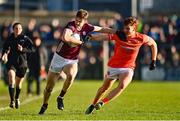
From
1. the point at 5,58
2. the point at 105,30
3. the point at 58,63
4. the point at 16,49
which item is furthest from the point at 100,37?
the point at 16,49

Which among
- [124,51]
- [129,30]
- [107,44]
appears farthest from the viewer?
[107,44]

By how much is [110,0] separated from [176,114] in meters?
61.9

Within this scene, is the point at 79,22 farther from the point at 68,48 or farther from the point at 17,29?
the point at 17,29

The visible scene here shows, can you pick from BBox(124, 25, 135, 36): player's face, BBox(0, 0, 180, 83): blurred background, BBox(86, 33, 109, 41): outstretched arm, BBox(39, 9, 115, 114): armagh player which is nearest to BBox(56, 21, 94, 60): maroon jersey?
BBox(39, 9, 115, 114): armagh player

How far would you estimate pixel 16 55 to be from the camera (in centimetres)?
1927

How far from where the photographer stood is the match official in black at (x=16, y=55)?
18.9 m

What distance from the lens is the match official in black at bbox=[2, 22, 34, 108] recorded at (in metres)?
18.9

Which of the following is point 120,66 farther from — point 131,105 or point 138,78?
point 138,78

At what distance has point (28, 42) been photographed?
1914 centimetres

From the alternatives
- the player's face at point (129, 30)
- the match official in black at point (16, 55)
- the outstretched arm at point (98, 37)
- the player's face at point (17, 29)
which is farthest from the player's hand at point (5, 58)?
the player's face at point (129, 30)

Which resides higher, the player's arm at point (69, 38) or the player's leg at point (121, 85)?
the player's arm at point (69, 38)

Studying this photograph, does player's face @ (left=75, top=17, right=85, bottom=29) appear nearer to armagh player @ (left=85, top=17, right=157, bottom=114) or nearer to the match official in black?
armagh player @ (left=85, top=17, right=157, bottom=114)

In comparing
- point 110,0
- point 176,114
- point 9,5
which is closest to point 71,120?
point 176,114

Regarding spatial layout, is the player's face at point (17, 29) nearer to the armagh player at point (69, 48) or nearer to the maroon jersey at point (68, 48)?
the armagh player at point (69, 48)
